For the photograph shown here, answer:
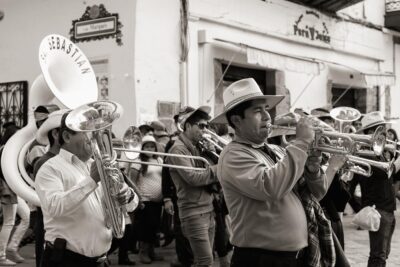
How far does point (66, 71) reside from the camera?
509cm

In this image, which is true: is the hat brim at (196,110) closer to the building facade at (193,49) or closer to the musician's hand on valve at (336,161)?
the musician's hand on valve at (336,161)

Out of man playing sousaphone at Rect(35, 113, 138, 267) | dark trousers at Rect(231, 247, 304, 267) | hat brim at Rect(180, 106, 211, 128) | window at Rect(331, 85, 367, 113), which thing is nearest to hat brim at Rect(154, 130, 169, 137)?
hat brim at Rect(180, 106, 211, 128)

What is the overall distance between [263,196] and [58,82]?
2327 mm

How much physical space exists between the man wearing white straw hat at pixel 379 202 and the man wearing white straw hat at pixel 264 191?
8.01 ft

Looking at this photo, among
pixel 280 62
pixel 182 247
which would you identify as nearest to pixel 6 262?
pixel 182 247

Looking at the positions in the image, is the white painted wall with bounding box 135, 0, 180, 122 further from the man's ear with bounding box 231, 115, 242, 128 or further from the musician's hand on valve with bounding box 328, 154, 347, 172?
the man's ear with bounding box 231, 115, 242, 128

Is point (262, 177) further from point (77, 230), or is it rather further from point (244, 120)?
point (77, 230)

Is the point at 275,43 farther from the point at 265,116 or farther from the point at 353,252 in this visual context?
the point at 265,116

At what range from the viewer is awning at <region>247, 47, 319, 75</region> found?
38.6 feet

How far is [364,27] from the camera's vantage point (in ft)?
53.8

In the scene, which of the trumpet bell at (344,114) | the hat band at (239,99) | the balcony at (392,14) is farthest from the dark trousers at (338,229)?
the balcony at (392,14)

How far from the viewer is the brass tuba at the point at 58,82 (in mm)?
4945

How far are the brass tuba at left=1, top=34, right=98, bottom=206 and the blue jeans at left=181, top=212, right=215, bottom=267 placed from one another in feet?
5.20

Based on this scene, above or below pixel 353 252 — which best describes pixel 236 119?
above
